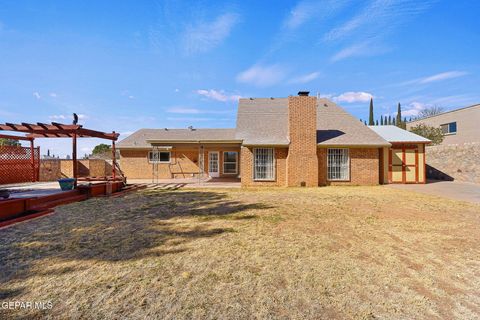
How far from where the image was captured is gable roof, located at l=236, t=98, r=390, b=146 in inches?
552

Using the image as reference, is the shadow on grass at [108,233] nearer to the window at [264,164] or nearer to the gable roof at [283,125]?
the window at [264,164]

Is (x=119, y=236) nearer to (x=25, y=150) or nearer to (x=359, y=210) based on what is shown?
(x=359, y=210)

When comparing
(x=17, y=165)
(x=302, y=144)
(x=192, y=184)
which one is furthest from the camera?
(x=192, y=184)

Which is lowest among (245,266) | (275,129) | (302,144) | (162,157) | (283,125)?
(245,266)

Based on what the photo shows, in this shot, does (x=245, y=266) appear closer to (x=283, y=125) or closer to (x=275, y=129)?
(x=275, y=129)

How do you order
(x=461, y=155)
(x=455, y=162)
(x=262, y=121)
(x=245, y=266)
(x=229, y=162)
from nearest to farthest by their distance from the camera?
(x=245, y=266)
(x=461, y=155)
(x=455, y=162)
(x=262, y=121)
(x=229, y=162)

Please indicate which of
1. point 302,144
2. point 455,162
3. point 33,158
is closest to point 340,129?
point 302,144

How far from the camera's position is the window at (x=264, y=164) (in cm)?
1395

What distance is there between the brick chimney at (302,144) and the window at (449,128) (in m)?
25.3

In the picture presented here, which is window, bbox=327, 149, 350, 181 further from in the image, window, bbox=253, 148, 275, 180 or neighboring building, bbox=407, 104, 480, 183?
neighboring building, bbox=407, 104, 480, 183

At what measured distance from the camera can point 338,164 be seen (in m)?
14.2

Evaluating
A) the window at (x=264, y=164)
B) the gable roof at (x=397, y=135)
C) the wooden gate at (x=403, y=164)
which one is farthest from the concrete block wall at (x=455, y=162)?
the window at (x=264, y=164)

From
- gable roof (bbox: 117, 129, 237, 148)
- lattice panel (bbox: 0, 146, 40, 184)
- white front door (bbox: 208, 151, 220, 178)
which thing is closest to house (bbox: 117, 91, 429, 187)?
gable roof (bbox: 117, 129, 237, 148)

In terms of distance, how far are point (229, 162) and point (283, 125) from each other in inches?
248
